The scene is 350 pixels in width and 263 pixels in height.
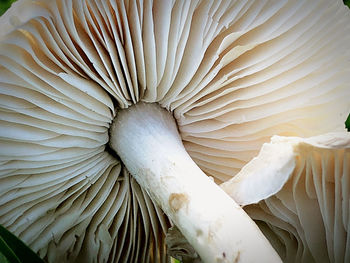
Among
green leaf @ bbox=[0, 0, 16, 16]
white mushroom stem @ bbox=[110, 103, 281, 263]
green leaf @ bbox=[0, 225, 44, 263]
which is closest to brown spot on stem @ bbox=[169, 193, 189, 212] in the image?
white mushroom stem @ bbox=[110, 103, 281, 263]

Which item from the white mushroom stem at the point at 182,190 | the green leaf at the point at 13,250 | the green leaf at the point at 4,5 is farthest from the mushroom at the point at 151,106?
the green leaf at the point at 4,5

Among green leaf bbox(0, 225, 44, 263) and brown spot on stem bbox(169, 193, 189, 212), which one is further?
brown spot on stem bbox(169, 193, 189, 212)

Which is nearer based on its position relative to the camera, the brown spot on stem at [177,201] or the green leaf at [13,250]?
the green leaf at [13,250]

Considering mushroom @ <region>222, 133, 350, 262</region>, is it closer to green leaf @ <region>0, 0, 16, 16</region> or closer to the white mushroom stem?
the white mushroom stem

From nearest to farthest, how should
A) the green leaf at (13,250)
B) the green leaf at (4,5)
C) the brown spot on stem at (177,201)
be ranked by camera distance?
the green leaf at (13,250), the brown spot on stem at (177,201), the green leaf at (4,5)

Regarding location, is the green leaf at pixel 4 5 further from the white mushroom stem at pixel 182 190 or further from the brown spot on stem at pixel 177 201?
the brown spot on stem at pixel 177 201

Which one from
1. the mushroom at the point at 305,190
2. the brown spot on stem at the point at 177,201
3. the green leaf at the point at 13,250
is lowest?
the mushroom at the point at 305,190

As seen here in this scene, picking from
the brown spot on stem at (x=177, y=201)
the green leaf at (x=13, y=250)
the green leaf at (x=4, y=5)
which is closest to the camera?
the green leaf at (x=13, y=250)

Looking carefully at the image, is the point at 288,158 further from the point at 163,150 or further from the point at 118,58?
the point at 118,58
